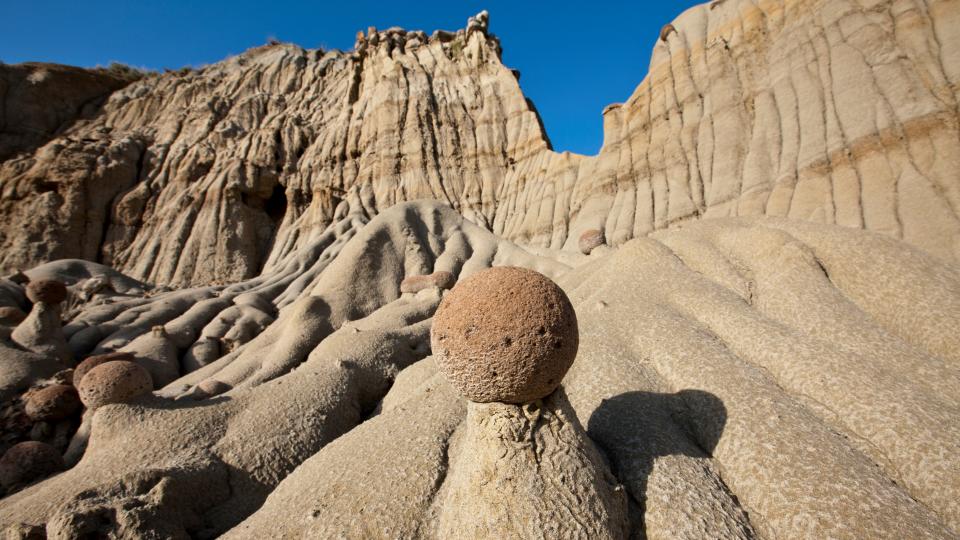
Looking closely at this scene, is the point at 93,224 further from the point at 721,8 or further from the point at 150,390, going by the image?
the point at 721,8

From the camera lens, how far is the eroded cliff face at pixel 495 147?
36.0 ft

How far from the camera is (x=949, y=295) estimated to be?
522cm

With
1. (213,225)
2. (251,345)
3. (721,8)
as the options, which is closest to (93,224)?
(213,225)

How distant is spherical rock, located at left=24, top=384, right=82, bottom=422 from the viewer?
833 cm

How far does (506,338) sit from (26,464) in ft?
25.3

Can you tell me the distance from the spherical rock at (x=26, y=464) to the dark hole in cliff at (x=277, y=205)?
23.4 meters

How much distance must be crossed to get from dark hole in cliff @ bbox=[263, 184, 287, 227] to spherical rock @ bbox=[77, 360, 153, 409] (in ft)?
78.1

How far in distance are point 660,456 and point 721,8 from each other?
1953 cm

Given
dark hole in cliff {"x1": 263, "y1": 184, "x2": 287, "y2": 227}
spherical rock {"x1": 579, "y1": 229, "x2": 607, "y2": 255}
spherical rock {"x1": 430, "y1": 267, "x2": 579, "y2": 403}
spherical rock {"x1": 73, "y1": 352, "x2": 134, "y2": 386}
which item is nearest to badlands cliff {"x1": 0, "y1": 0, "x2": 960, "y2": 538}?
spherical rock {"x1": 430, "y1": 267, "x2": 579, "y2": 403}

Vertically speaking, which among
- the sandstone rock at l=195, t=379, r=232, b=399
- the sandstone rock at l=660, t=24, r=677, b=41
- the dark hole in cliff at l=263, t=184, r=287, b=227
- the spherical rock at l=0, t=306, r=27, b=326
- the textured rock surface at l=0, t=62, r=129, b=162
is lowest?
the sandstone rock at l=195, t=379, r=232, b=399

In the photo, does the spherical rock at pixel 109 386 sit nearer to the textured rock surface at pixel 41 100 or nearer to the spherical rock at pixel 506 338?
the spherical rock at pixel 506 338

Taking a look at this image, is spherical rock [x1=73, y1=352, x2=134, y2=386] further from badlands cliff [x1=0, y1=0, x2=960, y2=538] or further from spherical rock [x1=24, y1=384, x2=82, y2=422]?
badlands cliff [x1=0, y1=0, x2=960, y2=538]

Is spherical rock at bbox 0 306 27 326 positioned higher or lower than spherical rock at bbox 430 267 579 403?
lower

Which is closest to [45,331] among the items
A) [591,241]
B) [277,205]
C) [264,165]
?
[591,241]
